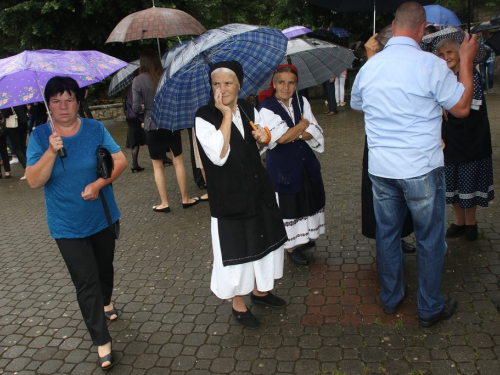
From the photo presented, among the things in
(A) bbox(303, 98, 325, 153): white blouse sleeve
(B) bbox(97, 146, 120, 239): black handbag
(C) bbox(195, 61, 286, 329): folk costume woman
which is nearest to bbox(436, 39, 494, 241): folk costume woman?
(A) bbox(303, 98, 325, 153): white blouse sleeve

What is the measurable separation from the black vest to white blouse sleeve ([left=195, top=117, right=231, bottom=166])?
1.8 inches

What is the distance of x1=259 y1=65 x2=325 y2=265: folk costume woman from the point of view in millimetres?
4242

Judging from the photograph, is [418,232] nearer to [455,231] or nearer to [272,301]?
[272,301]

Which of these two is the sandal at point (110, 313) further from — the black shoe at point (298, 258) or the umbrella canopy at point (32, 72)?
the umbrella canopy at point (32, 72)

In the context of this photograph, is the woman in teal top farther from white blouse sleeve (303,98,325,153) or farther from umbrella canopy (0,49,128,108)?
white blouse sleeve (303,98,325,153)

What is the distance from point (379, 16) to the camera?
49.6 ft

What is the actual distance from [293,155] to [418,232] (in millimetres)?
1404

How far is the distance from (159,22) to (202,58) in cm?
326

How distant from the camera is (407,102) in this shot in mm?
3133

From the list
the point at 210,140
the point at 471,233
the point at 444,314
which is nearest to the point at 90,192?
the point at 210,140

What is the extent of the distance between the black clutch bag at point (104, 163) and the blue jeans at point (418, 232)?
6.23 ft

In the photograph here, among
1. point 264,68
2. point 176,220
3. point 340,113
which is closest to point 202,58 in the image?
point 264,68

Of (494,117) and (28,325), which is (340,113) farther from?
(28,325)

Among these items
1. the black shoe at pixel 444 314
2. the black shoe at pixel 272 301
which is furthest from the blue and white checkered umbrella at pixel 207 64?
the black shoe at pixel 444 314
